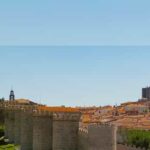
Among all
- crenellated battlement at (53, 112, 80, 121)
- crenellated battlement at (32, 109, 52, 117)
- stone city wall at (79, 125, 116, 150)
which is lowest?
stone city wall at (79, 125, 116, 150)

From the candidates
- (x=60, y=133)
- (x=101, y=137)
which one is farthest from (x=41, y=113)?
(x=101, y=137)

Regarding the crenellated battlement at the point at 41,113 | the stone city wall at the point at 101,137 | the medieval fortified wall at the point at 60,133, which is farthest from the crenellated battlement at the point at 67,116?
the stone city wall at the point at 101,137

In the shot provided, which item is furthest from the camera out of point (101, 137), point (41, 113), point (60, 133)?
point (41, 113)

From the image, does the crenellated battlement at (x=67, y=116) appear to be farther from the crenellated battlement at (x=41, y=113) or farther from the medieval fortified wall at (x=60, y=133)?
the crenellated battlement at (x=41, y=113)

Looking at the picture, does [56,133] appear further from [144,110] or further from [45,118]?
[144,110]

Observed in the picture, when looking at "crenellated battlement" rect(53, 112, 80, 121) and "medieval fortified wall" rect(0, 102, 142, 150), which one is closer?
"medieval fortified wall" rect(0, 102, 142, 150)

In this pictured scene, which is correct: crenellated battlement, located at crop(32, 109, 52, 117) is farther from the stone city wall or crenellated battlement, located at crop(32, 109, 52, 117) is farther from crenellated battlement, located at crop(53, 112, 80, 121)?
the stone city wall

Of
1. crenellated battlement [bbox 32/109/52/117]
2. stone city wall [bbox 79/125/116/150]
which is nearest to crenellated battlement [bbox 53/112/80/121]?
crenellated battlement [bbox 32/109/52/117]

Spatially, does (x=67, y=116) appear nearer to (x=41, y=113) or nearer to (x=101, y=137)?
(x=41, y=113)

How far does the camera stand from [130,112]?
326 ft

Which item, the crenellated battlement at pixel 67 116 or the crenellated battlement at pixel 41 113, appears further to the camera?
the crenellated battlement at pixel 41 113

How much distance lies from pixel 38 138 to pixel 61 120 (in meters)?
2.96

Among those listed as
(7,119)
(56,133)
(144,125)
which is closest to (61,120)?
(56,133)

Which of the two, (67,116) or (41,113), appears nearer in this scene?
(67,116)
